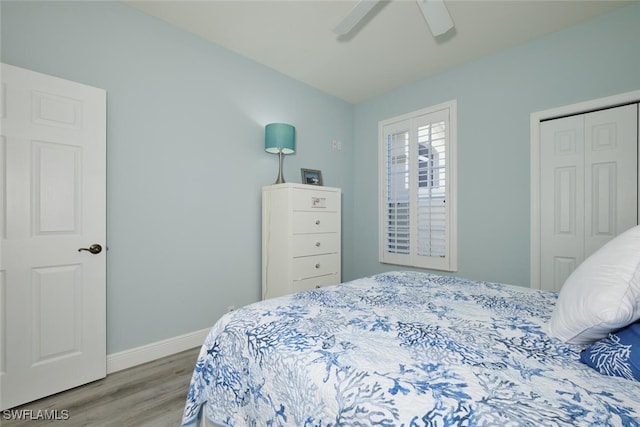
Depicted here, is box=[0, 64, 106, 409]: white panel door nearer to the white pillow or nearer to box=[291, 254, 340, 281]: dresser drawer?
box=[291, 254, 340, 281]: dresser drawer

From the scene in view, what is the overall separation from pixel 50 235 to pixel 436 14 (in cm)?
270

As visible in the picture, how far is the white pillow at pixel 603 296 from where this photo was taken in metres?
0.79

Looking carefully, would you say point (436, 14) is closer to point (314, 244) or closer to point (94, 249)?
point (314, 244)

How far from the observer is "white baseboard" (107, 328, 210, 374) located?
6.73 feet

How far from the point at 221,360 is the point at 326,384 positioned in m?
0.54

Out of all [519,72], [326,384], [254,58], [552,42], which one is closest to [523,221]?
[519,72]

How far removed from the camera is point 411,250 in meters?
3.34

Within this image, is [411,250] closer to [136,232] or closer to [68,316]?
[136,232]

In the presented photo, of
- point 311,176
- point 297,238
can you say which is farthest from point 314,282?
point 311,176

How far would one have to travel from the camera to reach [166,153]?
7.66 ft

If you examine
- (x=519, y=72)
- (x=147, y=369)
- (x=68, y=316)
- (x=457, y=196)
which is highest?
(x=519, y=72)

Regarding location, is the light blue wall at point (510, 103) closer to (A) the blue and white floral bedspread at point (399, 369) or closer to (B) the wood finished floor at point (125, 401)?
(A) the blue and white floral bedspread at point (399, 369)

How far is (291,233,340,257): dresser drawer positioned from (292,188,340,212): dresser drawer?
259 mm

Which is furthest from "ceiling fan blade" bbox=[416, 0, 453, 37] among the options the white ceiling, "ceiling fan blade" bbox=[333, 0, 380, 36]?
the white ceiling
